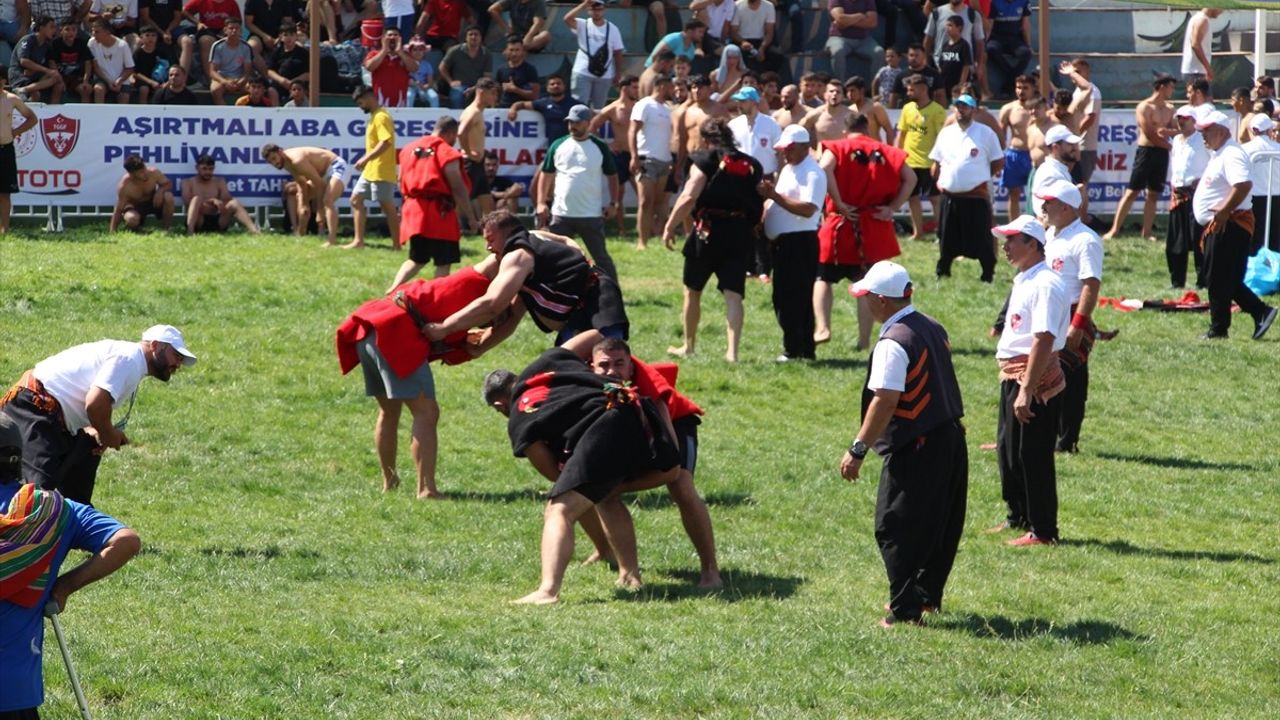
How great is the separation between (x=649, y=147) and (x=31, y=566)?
14774mm

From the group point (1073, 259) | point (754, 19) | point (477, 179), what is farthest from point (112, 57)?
point (1073, 259)

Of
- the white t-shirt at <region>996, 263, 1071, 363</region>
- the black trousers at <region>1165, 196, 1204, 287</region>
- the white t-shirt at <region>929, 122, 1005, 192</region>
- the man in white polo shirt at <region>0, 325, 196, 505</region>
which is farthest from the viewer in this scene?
the white t-shirt at <region>929, 122, 1005, 192</region>

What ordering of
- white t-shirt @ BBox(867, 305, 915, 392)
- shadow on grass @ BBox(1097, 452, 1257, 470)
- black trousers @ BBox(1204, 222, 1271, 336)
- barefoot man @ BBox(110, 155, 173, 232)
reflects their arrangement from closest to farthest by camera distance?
1. white t-shirt @ BBox(867, 305, 915, 392)
2. shadow on grass @ BBox(1097, 452, 1257, 470)
3. black trousers @ BBox(1204, 222, 1271, 336)
4. barefoot man @ BBox(110, 155, 173, 232)

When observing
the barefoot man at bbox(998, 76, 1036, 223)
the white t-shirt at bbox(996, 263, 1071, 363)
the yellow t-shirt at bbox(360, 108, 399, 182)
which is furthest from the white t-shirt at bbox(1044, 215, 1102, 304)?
the barefoot man at bbox(998, 76, 1036, 223)

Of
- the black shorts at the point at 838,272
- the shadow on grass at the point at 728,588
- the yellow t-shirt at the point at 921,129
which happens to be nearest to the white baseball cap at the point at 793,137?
the black shorts at the point at 838,272

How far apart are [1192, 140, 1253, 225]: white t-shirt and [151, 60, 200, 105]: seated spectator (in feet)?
35.9

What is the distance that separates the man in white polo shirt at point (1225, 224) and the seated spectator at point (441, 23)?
993cm

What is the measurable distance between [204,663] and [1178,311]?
12.4 meters

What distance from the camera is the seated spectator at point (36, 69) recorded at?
782 inches

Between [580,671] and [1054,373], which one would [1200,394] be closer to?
[1054,373]

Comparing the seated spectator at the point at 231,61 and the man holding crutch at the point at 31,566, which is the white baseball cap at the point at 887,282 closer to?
the man holding crutch at the point at 31,566

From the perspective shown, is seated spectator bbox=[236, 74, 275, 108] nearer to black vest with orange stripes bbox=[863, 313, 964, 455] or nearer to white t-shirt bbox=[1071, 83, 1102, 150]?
white t-shirt bbox=[1071, 83, 1102, 150]

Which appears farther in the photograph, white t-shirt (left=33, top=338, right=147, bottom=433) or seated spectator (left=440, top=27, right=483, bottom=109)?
seated spectator (left=440, top=27, right=483, bottom=109)

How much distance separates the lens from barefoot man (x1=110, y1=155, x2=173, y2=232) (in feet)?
63.2
